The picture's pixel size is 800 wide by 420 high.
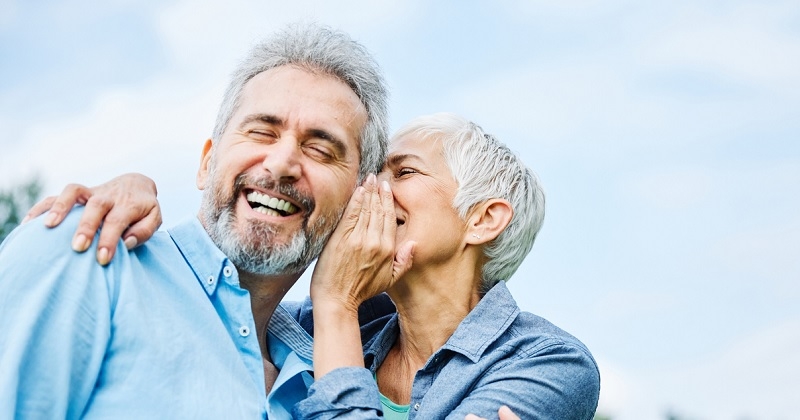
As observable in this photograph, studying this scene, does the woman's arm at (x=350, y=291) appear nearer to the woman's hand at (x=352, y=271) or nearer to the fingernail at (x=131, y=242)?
the woman's hand at (x=352, y=271)

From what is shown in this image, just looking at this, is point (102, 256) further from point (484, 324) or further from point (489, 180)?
point (489, 180)

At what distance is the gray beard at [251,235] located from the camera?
288 centimetres

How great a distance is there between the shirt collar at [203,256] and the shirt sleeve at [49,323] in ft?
1.56

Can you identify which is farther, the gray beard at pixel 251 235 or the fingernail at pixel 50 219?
the gray beard at pixel 251 235

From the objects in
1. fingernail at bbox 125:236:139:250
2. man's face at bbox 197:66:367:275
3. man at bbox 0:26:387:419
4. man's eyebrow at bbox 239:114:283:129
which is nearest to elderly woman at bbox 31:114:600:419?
man at bbox 0:26:387:419

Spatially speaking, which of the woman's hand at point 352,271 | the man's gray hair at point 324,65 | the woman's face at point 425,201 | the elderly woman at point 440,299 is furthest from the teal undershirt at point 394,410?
the man's gray hair at point 324,65

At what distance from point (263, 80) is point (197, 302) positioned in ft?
3.25

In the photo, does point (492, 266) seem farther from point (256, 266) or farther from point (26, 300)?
point (26, 300)

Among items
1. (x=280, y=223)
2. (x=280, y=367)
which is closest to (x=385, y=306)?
(x=280, y=367)

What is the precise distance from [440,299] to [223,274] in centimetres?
133

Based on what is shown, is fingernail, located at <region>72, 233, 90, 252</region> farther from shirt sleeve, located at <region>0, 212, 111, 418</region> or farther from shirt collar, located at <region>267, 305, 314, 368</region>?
shirt collar, located at <region>267, 305, 314, 368</region>

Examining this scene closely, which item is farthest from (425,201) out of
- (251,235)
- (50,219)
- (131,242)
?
(50,219)

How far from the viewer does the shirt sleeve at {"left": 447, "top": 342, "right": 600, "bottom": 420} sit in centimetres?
307

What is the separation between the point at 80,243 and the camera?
7.09 feet
